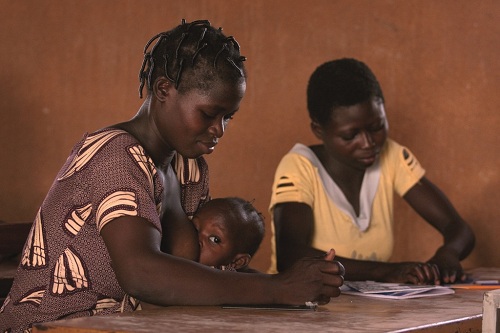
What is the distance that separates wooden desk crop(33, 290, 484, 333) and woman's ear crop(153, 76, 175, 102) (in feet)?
2.12

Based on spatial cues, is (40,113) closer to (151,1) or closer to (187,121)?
(151,1)

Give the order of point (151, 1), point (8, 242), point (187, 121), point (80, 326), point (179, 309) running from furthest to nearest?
point (151, 1) < point (8, 242) < point (187, 121) < point (179, 309) < point (80, 326)

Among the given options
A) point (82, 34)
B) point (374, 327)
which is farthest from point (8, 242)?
point (82, 34)

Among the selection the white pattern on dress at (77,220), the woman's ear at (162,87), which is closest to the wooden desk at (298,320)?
the white pattern on dress at (77,220)

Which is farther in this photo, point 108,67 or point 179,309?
point 108,67

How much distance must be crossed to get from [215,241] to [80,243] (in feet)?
1.57

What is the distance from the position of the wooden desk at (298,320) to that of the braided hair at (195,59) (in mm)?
662

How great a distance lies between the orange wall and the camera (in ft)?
15.4

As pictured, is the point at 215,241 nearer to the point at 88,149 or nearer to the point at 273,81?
the point at 88,149

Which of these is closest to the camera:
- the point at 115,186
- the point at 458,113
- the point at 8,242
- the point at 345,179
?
the point at 115,186

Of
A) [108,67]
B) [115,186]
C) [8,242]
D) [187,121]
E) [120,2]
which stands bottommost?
[8,242]

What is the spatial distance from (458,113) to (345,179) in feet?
3.18

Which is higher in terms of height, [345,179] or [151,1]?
[151,1]

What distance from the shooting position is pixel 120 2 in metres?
5.09
